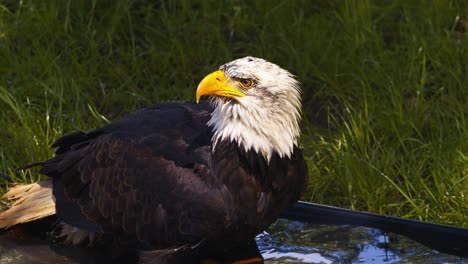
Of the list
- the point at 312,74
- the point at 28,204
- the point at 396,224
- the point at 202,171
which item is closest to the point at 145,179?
the point at 202,171

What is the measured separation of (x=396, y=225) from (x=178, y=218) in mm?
991

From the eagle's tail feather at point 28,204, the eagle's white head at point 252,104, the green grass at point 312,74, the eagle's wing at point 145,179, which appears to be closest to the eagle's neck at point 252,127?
the eagle's white head at point 252,104

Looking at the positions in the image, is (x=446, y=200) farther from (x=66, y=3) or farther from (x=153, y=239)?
(x=66, y=3)

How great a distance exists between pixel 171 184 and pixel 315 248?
0.71 meters

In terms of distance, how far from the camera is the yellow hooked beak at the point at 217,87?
13.6 feet

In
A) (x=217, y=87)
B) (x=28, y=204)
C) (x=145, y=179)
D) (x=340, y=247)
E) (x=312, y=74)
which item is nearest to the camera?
(x=217, y=87)

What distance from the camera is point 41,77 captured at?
6.17 meters

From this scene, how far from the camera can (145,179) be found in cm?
426

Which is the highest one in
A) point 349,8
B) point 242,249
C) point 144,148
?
point 349,8

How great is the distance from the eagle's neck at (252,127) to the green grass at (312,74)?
3.21ft

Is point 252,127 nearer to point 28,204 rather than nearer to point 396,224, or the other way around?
point 396,224

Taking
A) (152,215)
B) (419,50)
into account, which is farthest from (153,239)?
(419,50)

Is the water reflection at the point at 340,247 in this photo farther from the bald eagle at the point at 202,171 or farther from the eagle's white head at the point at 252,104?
the eagle's white head at the point at 252,104

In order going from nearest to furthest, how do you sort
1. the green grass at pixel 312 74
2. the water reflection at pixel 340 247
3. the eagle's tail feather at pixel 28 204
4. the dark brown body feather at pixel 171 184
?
the dark brown body feather at pixel 171 184, the water reflection at pixel 340 247, the eagle's tail feather at pixel 28 204, the green grass at pixel 312 74
